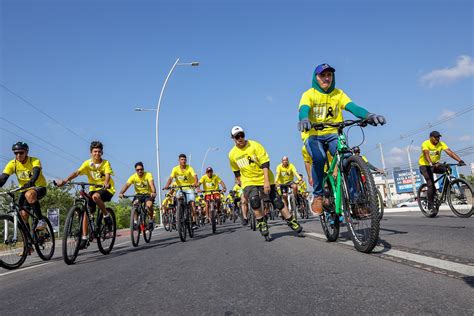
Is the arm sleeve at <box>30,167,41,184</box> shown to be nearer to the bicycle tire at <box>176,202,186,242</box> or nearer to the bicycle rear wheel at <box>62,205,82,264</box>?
the bicycle rear wheel at <box>62,205,82,264</box>

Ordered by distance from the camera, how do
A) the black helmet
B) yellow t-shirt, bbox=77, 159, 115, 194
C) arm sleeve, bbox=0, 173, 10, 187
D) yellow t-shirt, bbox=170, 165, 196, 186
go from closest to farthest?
arm sleeve, bbox=0, 173, 10, 187, the black helmet, yellow t-shirt, bbox=77, 159, 115, 194, yellow t-shirt, bbox=170, 165, 196, 186

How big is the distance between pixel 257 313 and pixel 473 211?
7.49m

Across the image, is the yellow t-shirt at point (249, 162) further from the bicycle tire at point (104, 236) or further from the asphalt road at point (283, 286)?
the asphalt road at point (283, 286)

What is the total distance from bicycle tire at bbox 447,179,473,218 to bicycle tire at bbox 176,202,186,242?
608cm

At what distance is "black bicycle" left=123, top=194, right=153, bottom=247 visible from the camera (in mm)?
8688

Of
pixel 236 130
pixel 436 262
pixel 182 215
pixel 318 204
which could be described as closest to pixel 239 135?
pixel 236 130

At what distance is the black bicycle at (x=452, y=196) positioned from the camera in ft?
26.7

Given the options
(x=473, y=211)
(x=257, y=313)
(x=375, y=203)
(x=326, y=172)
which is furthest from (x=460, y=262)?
(x=473, y=211)

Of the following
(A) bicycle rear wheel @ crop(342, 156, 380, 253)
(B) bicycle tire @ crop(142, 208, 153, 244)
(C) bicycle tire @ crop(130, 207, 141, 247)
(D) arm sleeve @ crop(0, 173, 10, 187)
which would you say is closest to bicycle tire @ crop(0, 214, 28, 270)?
(D) arm sleeve @ crop(0, 173, 10, 187)

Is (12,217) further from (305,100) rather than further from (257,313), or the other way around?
(257,313)

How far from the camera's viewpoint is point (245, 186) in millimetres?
7125

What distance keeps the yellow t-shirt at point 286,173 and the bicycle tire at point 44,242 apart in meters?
7.88

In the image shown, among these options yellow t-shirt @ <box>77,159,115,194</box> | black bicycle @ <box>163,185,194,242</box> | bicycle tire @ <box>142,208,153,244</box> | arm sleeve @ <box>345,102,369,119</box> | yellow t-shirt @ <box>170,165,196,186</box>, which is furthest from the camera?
yellow t-shirt @ <box>170,165,196,186</box>

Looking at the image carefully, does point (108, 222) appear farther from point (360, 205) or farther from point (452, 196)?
point (452, 196)
